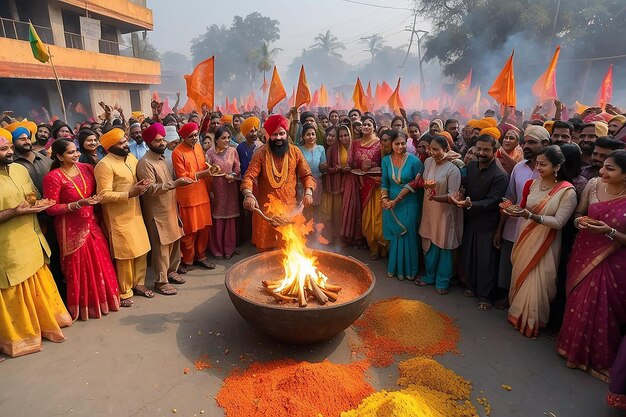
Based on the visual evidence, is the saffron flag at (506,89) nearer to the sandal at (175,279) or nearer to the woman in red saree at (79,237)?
the sandal at (175,279)

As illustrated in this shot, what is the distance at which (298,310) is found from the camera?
347 centimetres

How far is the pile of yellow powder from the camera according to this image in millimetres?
2998

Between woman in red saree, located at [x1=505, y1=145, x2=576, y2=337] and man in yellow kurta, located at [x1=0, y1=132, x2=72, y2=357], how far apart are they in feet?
16.7

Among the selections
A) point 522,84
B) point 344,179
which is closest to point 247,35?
point 522,84

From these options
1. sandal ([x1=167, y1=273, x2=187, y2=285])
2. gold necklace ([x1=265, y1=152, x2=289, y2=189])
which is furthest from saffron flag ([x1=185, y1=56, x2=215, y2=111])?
sandal ([x1=167, y1=273, x2=187, y2=285])

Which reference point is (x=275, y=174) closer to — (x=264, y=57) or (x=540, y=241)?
(x=540, y=241)

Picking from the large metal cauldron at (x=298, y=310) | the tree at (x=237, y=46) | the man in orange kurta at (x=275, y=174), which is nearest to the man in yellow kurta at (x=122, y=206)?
the man in orange kurta at (x=275, y=174)

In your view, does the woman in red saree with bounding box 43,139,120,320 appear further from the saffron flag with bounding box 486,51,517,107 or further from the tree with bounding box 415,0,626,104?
the tree with bounding box 415,0,626,104

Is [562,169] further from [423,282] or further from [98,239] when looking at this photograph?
[98,239]

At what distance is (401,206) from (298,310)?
9.56 feet

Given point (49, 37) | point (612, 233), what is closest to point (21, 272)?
point (612, 233)

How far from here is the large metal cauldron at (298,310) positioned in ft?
11.5

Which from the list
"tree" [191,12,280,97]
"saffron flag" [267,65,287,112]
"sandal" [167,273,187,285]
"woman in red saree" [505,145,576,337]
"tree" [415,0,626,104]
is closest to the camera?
"woman in red saree" [505,145,576,337]

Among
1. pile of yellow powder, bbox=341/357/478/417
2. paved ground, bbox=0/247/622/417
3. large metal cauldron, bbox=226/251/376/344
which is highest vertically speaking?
large metal cauldron, bbox=226/251/376/344
